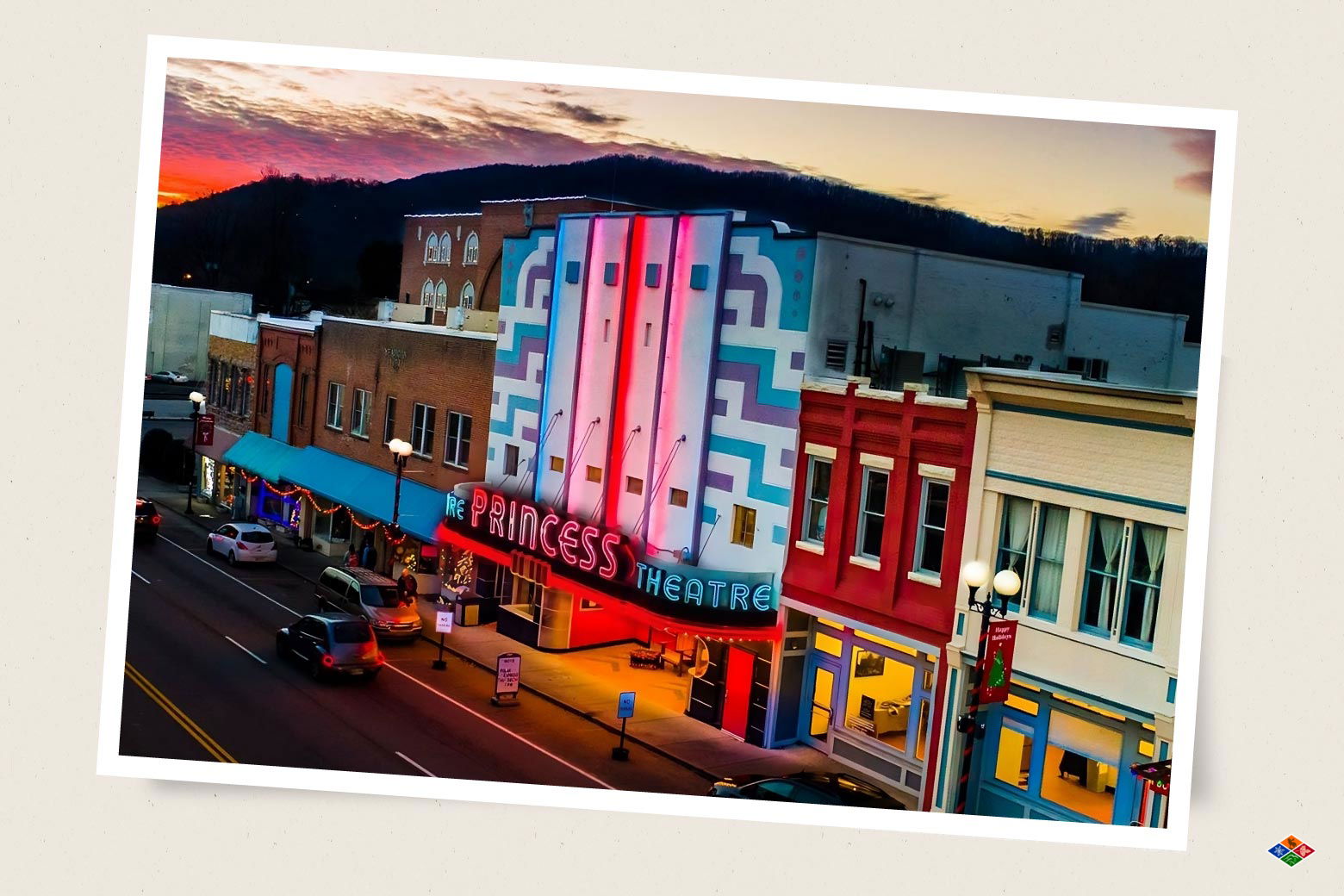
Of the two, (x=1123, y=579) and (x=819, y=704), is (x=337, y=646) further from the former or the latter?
(x=1123, y=579)

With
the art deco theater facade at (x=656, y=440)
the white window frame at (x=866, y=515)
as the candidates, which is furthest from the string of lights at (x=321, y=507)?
the white window frame at (x=866, y=515)

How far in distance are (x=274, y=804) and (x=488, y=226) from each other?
1029 inches

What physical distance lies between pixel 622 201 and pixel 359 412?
9887mm

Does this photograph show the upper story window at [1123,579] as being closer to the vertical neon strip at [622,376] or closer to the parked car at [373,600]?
the vertical neon strip at [622,376]

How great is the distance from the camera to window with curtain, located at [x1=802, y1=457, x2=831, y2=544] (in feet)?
87.6

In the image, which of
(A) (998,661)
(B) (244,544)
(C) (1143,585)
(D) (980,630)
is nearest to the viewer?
(C) (1143,585)

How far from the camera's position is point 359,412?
38.1 metres

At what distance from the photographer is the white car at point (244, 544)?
3703 centimetres

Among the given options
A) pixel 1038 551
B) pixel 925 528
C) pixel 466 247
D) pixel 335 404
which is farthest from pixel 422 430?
pixel 1038 551

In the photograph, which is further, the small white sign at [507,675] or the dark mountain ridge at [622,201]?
the dark mountain ridge at [622,201]

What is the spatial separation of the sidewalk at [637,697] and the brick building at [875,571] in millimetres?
1296

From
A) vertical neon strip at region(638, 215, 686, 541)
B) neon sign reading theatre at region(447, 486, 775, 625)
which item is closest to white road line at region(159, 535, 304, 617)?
neon sign reading theatre at region(447, 486, 775, 625)

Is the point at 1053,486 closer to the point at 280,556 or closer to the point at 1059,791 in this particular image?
the point at 1059,791

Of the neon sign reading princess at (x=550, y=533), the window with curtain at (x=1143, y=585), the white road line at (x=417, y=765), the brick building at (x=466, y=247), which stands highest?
the brick building at (x=466, y=247)
